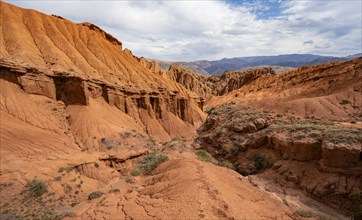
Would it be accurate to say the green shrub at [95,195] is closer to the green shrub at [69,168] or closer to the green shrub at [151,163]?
the green shrub at [69,168]

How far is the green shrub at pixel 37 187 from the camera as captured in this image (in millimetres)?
13688

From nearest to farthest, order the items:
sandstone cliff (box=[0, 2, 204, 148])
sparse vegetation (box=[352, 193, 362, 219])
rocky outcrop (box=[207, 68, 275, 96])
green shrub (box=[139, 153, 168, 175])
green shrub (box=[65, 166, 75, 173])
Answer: sparse vegetation (box=[352, 193, 362, 219]) < green shrub (box=[65, 166, 75, 173]) < green shrub (box=[139, 153, 168, 175]) < sandstone cliff (box=[0, 2, 204, 148]) < rocky outcrop (box=[207, 68, 275, 96])

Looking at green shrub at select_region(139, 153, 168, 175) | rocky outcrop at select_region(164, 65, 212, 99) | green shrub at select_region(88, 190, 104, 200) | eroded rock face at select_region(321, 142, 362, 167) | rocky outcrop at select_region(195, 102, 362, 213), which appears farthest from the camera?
rocky outcrop at select_region(164, 65, 212, 99)

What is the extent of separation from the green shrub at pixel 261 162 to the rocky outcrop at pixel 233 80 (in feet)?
194

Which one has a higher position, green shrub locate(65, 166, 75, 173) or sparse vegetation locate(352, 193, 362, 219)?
green shrub locate(65, 166, 75, 173)

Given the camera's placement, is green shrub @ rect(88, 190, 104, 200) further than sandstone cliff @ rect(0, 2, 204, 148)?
No

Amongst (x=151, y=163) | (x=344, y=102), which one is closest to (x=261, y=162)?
(x=151, y=163)

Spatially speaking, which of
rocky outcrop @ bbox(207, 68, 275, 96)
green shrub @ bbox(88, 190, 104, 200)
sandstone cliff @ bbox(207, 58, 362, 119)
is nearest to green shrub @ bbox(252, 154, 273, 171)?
sandstone cliff @ bbox(207, 58, 362, 119)

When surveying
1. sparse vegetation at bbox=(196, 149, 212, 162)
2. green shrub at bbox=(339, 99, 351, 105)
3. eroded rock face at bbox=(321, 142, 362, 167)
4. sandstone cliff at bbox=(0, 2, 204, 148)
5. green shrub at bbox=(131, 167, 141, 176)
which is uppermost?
sandstone cliff at bbox=(0, 2, 204, 148)

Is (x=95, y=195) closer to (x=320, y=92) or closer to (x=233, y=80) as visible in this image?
(x=320, y=92)

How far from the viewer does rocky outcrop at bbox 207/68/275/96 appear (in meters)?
81.6

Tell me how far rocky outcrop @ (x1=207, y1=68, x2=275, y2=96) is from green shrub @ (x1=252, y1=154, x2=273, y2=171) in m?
59.3

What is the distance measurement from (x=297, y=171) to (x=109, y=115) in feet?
61.6

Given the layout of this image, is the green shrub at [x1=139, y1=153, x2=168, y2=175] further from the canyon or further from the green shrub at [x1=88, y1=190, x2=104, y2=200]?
the green shrub at [x1=88, y1=190, x2=104, y2=200]
